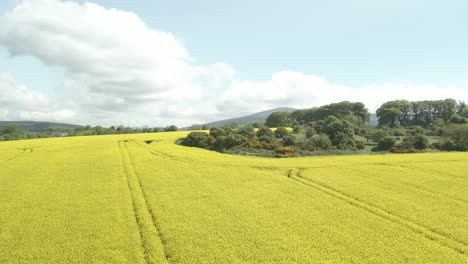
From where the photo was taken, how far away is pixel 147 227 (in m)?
14.3

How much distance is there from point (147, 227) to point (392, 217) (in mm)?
11831

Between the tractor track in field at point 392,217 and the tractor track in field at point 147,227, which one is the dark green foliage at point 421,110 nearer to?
the tractor track in field at point 392,217

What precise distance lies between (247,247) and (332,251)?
3.19 metres

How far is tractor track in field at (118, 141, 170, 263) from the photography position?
11.7 m

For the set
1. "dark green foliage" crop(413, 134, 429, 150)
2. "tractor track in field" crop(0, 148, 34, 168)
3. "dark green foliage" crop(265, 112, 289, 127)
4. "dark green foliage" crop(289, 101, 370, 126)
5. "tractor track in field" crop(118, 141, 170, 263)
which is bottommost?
"tractor track in field" crop(118, 141, 170, 263)

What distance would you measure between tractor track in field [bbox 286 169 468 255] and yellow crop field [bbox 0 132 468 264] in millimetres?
65

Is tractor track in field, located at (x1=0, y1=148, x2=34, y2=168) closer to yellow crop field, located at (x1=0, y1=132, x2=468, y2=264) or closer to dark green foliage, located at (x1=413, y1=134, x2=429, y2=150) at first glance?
yellow crop field, located at (x1=0, y1=132, x2=468, y2=264)

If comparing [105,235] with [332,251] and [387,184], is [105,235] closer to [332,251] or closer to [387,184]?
[332,251]

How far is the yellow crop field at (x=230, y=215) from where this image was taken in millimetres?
11930

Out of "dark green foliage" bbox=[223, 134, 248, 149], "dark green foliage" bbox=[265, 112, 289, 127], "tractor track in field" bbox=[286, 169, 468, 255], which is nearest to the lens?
"tractor track in field" bbox=[286, 169, 468, 255]

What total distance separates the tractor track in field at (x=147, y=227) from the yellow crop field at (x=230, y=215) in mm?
57

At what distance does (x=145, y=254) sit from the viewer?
1184 centimetres

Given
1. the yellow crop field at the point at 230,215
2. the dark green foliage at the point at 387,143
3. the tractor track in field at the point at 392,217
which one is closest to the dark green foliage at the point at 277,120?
the dark green foliage at the point at 387,143

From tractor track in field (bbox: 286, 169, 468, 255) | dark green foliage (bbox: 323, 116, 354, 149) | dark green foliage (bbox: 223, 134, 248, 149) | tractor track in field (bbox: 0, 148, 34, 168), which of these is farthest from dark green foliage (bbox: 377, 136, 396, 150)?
tractor track in field (bbox: 0, 148, 34, 168)
